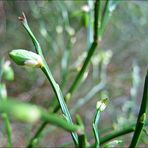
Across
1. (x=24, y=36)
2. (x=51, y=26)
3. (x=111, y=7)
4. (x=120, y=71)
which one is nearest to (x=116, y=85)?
(x=120, y=71)

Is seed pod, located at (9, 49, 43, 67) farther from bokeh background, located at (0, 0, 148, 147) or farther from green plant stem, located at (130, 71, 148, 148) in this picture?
bokeh background, located at (0, 0, 148, 147)

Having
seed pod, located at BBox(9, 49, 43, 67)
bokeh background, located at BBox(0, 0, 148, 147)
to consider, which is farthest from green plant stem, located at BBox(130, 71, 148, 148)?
bokeh background, located at BBox(0, 0, 148, 147)

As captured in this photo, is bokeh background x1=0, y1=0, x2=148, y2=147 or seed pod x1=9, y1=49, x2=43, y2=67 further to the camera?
bokeh background x1=0, y1=0, x2=148, y2=147

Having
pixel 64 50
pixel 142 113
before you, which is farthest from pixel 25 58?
pixel 64 50

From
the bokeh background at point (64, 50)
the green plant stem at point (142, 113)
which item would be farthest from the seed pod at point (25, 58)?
the bokeh background at point (64, 50)

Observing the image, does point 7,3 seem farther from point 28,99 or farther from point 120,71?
point 120,71

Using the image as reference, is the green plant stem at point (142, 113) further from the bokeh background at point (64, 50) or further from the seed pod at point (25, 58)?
the bokeh background at point (64, 50)

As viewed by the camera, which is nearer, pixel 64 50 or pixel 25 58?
pixel 25 58

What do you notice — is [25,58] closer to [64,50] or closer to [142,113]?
[142,113]
